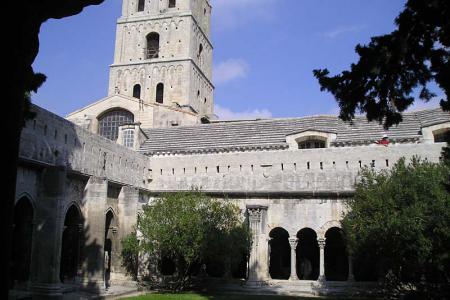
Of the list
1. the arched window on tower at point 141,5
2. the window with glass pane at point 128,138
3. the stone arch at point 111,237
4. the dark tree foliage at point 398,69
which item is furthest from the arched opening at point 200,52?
the dark tree foliage at point 398,69

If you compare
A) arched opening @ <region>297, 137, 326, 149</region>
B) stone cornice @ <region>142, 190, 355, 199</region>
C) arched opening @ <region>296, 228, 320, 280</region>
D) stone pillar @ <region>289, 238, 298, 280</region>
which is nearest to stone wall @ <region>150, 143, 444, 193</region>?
stone cornice @ <region>142, 190, 355, 199</region>

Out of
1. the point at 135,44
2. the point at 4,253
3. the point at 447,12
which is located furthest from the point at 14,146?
the point at 135,44

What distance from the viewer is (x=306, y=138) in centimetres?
2567

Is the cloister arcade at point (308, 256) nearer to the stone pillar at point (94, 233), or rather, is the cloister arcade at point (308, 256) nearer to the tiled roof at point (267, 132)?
the tiled roof at point (267, 132)

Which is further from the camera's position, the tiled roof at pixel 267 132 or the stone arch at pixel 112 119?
the stone arch at pixel 112 119

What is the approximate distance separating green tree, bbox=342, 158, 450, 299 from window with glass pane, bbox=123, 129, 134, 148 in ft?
46.5

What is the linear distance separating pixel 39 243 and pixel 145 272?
Answer: 7.20 metres

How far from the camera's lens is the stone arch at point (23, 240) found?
17156 millimetres

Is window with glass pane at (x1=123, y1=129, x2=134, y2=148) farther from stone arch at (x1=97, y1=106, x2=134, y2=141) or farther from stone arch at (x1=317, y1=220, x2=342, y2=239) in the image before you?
stone arch at (x1=317, y1=220, x2=342, y2=239)

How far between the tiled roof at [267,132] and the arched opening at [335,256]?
5261 mm

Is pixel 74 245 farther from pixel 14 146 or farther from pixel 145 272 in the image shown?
pixel 14 146

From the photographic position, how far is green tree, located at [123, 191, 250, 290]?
65.4 feet

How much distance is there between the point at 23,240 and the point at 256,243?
10445mm

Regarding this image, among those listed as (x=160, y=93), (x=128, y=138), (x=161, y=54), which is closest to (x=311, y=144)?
(x=128, y=138)
